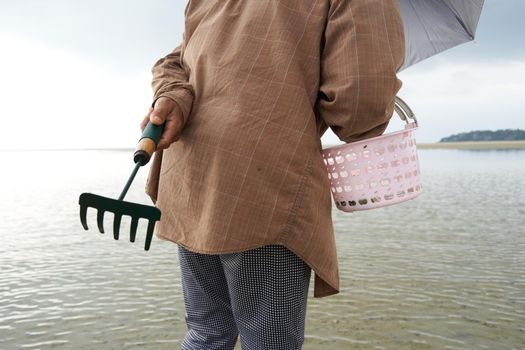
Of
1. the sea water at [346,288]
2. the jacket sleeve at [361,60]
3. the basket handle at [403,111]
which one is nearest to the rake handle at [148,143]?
the jacket sleeve at [361,60]

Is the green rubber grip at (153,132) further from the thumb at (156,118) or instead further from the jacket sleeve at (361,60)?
the jacket sleeve at (361,60)

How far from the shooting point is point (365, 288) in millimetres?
3875

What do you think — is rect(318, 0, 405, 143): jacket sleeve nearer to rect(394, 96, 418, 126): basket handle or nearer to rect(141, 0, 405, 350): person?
rect(141, 0, 405, 350): person

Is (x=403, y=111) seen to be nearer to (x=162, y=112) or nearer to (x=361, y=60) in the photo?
(x=361, y=60)

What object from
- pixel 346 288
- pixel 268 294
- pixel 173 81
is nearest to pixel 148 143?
pixel 173 81

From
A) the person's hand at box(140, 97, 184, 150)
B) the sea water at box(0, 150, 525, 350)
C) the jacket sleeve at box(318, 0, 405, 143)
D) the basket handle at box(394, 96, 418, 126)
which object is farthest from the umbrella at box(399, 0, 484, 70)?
the sea water at box(0, 150, 525, 350)

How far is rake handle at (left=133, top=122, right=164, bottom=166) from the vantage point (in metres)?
1.35

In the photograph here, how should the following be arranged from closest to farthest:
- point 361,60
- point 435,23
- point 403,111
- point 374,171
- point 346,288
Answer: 1. point 361,60
2. point 374,171
3. point 403,111
4. point 435,23
5. point 346,288

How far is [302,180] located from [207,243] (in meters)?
0.32

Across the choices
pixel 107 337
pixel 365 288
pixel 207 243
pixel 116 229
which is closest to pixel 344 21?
pixel 207 243

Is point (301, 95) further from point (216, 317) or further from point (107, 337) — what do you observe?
point (107, 337)

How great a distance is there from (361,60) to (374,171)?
373 mm

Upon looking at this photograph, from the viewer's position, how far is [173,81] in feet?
5.16

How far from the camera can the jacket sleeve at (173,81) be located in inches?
57.7
